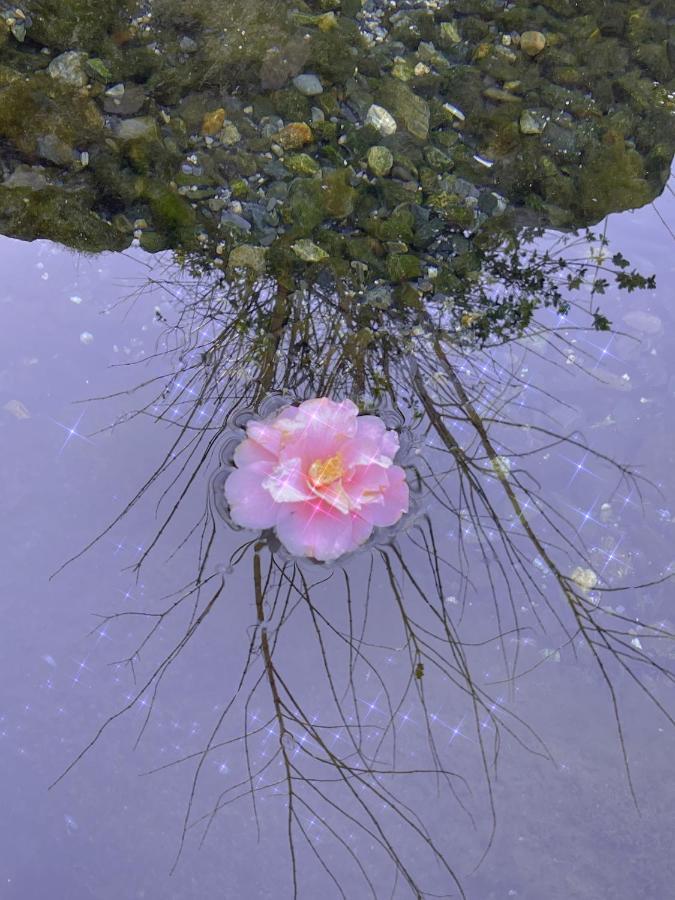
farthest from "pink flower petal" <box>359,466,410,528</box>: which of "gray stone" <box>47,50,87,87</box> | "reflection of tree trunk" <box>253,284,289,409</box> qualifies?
"gray stone" <box>47,50,87,87</box>

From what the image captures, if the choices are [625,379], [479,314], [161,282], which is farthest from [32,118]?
[625,379]

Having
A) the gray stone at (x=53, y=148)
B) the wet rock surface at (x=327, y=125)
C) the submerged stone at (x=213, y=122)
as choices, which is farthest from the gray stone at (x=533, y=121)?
the gray stone at (x=53, y=148)

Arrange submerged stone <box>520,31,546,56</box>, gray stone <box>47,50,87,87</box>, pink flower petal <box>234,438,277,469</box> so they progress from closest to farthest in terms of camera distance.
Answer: pink flower petal <box>234,438,277,469</box> → gray stone <box>47,50,87,87</box> → submerged stone <box>520,31,546,56</box>

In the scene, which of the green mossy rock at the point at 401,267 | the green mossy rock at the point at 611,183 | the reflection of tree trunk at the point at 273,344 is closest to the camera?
the reflection of tree trunk at the point at 273,344

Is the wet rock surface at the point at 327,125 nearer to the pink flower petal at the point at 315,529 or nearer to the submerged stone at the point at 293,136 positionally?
the submerged stone at the point at 293,136

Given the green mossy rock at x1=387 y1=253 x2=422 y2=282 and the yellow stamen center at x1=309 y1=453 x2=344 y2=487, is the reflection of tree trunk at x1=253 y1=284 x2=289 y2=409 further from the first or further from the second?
the yellow stamen center at x1=309 y1=453 x2=344 y2=487
